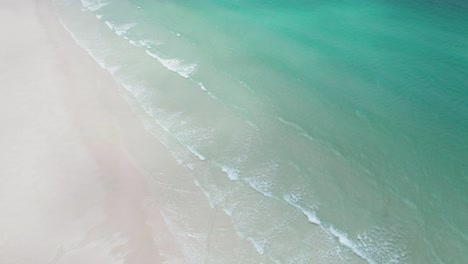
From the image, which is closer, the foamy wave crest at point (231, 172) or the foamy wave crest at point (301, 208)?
the foamy wave crest at point (301, 208)

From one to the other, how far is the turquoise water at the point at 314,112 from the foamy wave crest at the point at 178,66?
16 centimetres

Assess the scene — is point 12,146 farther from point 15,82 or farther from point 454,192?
point 454,192

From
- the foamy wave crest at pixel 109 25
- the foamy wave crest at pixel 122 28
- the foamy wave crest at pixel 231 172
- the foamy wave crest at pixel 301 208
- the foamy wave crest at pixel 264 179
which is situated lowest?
the foamy wave crest at pixel 301 208

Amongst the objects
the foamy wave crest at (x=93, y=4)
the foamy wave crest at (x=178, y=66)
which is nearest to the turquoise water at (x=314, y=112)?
the foamy wave crest at (x=178, y=66)

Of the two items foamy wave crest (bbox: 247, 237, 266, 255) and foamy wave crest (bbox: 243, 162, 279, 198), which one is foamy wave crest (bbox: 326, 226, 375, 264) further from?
foamy wave crest (bbox: 243, 162, 279, 198)

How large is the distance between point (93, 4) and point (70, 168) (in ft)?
93.5

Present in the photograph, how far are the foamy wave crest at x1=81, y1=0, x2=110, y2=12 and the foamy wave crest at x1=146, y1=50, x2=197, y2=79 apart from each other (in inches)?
578

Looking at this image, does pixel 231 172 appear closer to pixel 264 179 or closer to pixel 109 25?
pixel 264 179

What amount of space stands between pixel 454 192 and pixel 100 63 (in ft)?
85.9

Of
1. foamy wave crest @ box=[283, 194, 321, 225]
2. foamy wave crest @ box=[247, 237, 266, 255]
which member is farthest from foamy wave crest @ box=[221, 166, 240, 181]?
foamy wave crest @ box=[247, 237, 266, 255]

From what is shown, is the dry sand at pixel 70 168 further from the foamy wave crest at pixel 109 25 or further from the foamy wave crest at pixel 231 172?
the foamy wave crest at pixel 109 25

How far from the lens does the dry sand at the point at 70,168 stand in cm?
1592

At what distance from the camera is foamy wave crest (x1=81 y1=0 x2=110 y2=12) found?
40.5m

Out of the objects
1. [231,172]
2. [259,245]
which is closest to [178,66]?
[231,172]
